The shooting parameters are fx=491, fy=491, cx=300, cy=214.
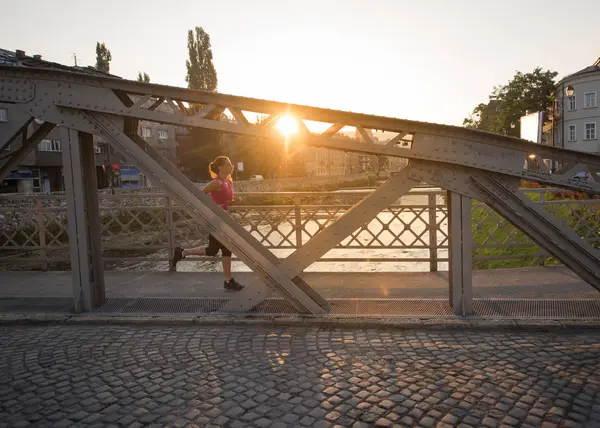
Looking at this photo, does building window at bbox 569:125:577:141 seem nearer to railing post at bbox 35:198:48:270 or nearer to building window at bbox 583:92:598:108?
building window at bbox 583:92:598:108

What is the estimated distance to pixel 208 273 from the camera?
8.81 m

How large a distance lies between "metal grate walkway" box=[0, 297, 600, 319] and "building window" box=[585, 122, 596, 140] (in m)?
52.9

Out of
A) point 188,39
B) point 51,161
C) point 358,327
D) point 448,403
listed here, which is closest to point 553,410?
point 448,403

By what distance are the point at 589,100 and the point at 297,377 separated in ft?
186

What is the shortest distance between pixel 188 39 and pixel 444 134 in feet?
173

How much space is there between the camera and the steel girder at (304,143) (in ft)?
18.1

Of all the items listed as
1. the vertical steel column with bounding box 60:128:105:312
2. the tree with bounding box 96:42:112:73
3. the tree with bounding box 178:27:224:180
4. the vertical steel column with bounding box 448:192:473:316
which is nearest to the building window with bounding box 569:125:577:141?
the tree with bounding box 178:27:224:180

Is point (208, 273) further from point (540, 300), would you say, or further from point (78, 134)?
point (540, 300)

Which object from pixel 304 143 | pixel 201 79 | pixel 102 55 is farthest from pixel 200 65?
pixel 304 143

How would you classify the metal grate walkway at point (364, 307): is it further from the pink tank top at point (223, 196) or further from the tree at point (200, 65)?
the tree at point (200, 65)

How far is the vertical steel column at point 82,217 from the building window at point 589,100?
2198 inches

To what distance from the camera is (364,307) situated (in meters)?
6.18

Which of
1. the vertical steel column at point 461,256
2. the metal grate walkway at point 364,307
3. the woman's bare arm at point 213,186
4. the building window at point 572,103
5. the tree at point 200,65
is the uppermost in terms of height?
the tree at point 200,65

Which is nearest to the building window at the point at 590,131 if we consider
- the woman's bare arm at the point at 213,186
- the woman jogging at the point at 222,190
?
the woman jogging at the point at 222,190
